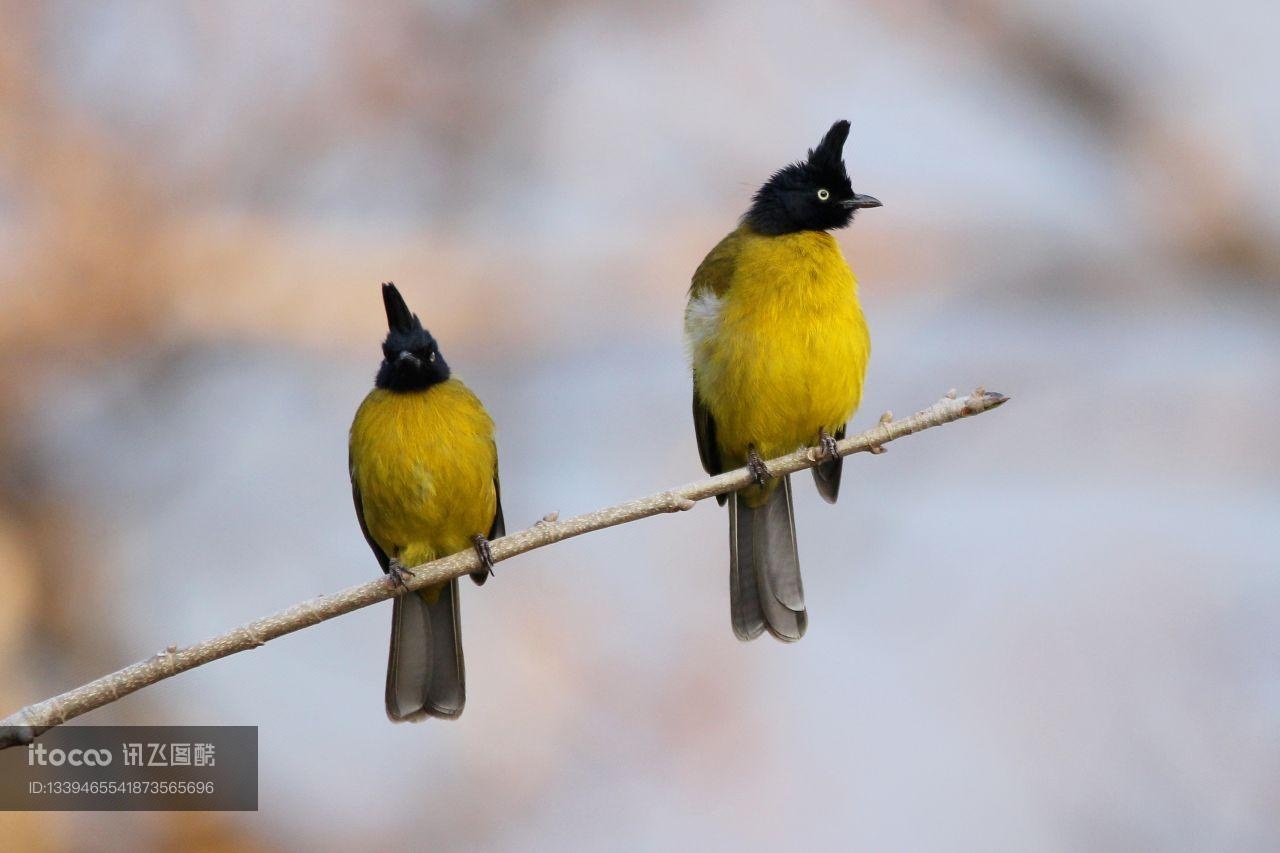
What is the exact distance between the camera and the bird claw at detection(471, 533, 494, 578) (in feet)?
15.3

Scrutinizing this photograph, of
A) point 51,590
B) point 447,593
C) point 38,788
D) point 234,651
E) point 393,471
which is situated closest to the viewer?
point 234,651

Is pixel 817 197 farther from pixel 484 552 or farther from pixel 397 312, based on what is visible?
pixel 484 552

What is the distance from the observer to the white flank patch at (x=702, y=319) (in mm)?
6254

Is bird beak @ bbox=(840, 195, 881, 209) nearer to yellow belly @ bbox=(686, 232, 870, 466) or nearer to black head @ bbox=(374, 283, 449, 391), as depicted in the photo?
yellow belly @ bbox=(686, 232, 870, 466)

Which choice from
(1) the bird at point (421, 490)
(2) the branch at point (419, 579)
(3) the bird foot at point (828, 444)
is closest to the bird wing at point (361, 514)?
(1) the bird at point (421, 490)

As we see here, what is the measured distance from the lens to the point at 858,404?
6.15m

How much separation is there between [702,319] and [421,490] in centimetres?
135

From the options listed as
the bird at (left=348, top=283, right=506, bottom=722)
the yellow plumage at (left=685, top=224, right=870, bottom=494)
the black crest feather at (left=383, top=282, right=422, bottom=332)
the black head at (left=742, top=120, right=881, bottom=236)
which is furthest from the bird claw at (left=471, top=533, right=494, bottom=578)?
the black head at (left=742, top=120, right=881, bottom=236)

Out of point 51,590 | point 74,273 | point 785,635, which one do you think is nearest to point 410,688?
point 785,635

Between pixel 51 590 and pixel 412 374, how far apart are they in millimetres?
3530

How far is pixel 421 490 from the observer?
5.75 m

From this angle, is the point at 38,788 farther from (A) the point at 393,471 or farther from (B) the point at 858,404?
(B) the point at 858,404

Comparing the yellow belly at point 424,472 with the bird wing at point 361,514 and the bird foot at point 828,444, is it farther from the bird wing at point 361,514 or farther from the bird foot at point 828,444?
the bird foot at point 828,444

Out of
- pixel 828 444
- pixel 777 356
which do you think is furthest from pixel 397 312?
pixel 828 444
